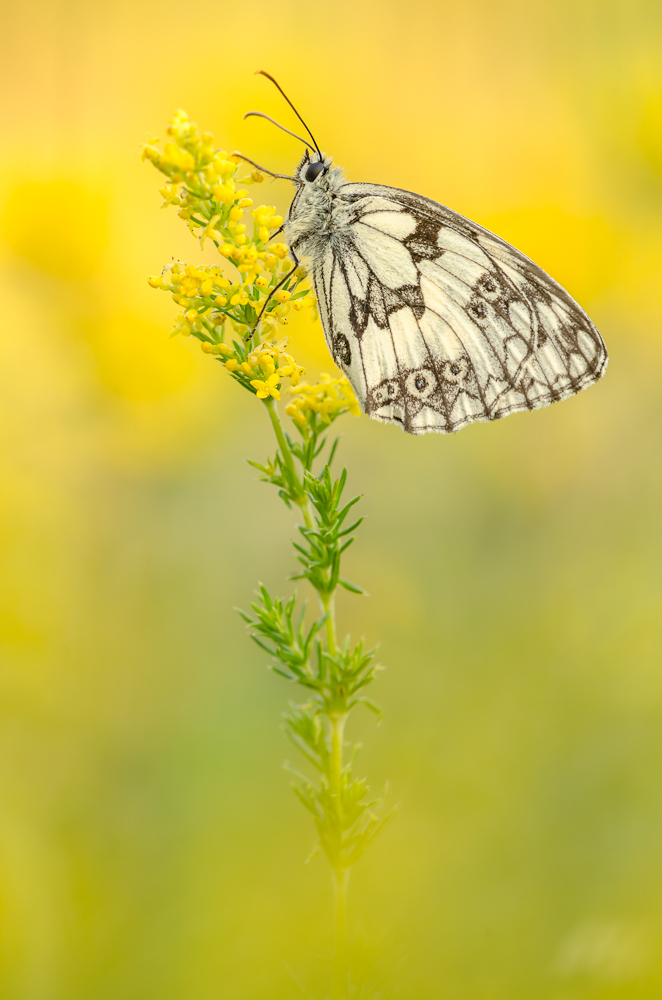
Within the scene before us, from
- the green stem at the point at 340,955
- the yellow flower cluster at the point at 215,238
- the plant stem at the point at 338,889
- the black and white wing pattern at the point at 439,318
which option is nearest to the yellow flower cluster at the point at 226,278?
the yellow flower cluster at the point at 215,238

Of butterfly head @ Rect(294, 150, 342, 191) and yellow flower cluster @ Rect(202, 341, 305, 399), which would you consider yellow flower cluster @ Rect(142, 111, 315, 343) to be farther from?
butterfly head @ Rect(294, 150, 342, 191)

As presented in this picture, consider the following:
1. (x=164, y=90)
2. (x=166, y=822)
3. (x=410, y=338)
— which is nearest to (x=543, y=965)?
(x=166, y=822)

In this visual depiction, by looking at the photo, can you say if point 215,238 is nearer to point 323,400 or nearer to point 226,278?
point 226,278

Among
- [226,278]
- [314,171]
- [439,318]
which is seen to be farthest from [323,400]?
[314,171]

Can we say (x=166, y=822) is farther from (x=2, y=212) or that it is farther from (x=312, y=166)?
(x=2, y=212)

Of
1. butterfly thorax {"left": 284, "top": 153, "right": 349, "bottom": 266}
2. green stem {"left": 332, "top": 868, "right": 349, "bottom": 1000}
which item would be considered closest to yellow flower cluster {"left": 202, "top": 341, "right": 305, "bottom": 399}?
butterfly thorax {"left": 284, "top": 153, "right": 349, "bottom": 266}

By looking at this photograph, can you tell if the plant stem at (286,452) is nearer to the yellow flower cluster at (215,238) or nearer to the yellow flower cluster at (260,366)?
the yellow flower cluster at (260,366)
